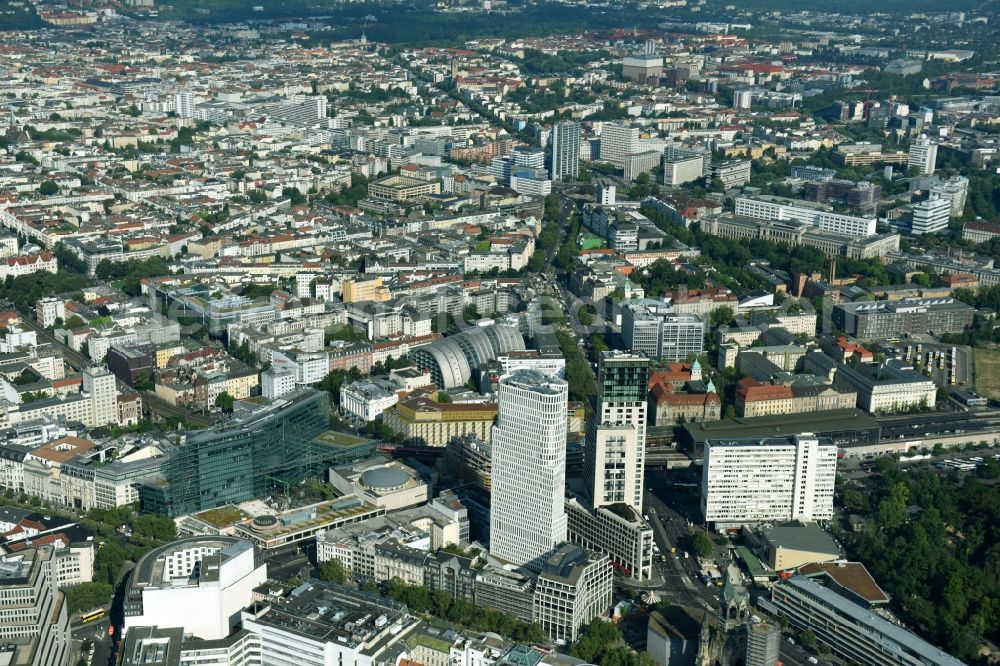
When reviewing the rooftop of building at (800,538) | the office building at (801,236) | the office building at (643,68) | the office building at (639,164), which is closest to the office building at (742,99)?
the office building at (643,68)

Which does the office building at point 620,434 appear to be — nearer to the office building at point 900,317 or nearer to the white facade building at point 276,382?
the white facade building at point 276,382

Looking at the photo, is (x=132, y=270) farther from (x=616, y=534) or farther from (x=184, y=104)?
(x=184, y=104)

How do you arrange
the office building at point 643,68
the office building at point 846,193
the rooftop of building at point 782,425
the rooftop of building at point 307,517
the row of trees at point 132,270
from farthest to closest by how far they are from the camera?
the office building at point 643,68
the office building at point 846,193
the row of trees at point 132,270
the rooftop of building at point 782,425
the rooftop of building at point 307,517

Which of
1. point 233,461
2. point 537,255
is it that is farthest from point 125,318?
point 537,255

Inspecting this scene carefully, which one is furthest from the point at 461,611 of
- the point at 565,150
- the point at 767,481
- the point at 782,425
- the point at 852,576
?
the point at 565,150

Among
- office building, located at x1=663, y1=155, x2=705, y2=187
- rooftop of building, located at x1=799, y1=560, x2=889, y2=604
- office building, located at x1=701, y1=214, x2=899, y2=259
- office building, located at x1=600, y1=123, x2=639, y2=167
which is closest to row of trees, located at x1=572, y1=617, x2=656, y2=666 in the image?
rooftop of building, located at x1=799, y1=560, x2=889, y2=604

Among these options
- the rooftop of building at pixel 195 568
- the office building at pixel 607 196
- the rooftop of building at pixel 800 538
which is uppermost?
the office building at pixel 607 196
